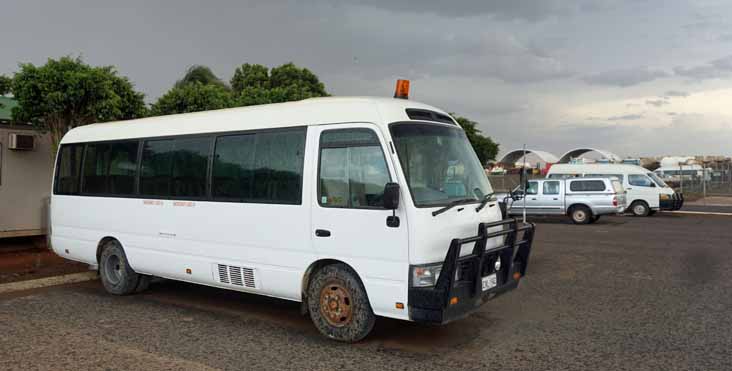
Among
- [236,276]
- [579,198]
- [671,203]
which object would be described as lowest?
[236,276]

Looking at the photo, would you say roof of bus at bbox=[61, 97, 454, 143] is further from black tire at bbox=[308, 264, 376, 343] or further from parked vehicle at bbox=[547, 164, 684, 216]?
parked vehicle at bbox=[547, 164, 684, 216]

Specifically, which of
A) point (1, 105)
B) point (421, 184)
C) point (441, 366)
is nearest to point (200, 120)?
point (421, 184)

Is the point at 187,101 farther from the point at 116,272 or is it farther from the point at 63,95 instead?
the point at 116,272

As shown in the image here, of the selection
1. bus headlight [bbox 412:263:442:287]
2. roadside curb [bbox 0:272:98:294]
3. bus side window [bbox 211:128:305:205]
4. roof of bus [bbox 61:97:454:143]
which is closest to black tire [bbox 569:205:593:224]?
roof of bus [bbox 61:97:454:143]

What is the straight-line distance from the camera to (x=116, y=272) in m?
8.79

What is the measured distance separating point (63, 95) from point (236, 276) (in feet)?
26.0

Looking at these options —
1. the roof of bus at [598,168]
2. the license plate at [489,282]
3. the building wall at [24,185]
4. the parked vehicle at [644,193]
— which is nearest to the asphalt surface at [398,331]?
the license plate at [489,282]

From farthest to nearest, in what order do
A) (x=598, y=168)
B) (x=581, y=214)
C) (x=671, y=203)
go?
(x=598, y=168)
(x=671, y=203)
(x=581, y=214)

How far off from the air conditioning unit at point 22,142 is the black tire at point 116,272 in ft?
16.1

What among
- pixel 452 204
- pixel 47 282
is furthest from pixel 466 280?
pixel 47 282

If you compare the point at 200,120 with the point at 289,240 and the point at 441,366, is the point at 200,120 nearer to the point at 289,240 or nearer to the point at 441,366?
the point at 289,240

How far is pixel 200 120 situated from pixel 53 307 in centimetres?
314

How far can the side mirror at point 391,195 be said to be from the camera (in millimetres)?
5375

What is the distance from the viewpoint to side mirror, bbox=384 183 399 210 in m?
5.38
